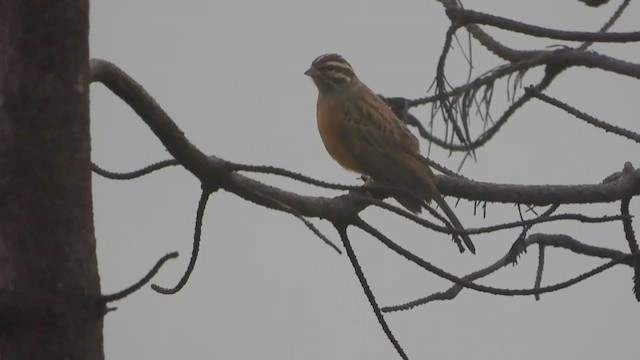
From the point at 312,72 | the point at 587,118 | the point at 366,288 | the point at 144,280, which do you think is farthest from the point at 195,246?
the point at 312,72

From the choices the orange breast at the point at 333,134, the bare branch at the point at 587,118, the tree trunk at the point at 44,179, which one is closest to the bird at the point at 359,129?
the orange breast at the point at 333,134

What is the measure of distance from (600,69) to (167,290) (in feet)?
7.75

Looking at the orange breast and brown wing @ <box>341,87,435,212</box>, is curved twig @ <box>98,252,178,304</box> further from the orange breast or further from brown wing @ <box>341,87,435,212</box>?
the orange breast

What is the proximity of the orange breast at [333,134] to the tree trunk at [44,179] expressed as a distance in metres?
5.23

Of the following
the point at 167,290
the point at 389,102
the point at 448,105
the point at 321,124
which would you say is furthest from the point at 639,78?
the point at 321,124

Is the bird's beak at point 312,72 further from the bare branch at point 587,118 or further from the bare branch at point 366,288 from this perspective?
the bare branch at point 366,288

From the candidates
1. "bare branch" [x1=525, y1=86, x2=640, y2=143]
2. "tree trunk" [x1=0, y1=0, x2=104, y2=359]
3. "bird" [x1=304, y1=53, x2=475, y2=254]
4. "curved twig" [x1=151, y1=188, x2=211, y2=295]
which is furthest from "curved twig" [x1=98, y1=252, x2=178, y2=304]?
"bird" [x1=304, y1=53, x2=475, y2=254]

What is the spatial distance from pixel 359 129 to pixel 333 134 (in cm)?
21

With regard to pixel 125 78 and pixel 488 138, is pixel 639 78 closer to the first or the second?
pixel 488 138

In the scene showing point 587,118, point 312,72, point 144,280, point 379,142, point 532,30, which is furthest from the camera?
point 312,72

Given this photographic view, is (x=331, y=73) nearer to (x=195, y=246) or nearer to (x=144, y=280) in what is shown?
(x=195, y=246)

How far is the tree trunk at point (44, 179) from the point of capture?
A: 2725mm

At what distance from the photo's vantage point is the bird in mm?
7934

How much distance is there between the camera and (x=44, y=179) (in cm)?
275
